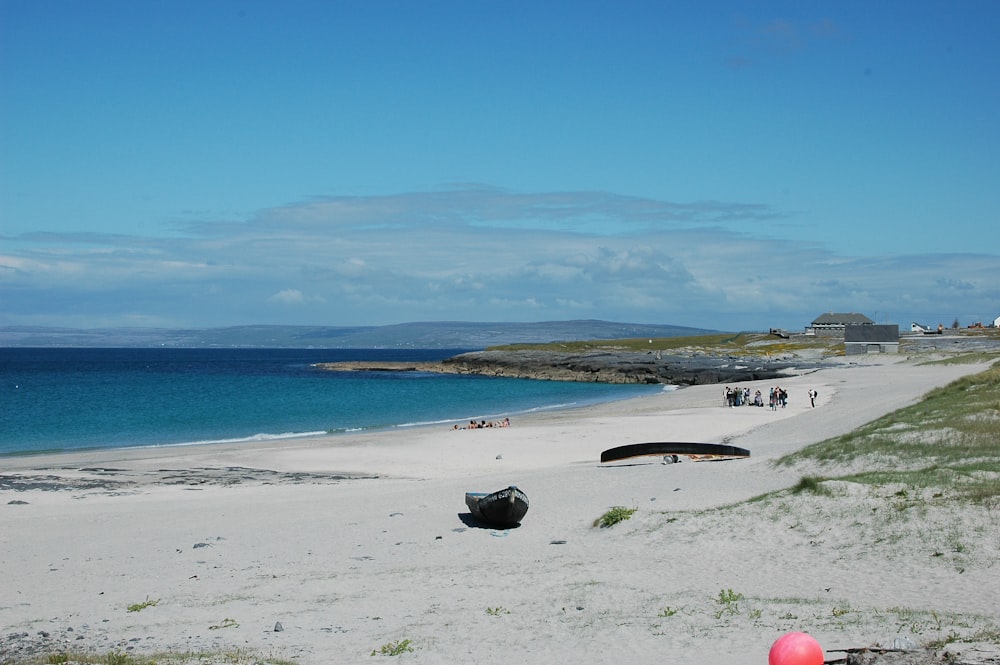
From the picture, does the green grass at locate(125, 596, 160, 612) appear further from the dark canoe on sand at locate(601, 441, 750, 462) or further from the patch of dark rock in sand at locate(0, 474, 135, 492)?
the dark canoe on sand at locate(601, 441, 750, 462)

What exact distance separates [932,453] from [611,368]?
258 feet

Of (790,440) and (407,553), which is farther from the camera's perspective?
(790,440)

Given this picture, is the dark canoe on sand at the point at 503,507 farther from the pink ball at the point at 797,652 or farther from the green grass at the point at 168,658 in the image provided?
the pink ball at the point at 797,652

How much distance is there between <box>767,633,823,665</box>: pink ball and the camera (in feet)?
21.4

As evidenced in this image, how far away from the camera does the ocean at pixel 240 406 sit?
4231 centimetres

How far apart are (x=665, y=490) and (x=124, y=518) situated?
35.9ft

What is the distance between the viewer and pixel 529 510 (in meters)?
17.0

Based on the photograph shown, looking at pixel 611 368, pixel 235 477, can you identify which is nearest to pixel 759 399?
pixel 235 477

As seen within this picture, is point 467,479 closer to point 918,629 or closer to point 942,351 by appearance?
point 918,629

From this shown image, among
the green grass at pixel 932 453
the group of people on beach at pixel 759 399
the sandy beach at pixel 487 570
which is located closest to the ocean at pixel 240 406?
the group of people on beach at pixel 759 399

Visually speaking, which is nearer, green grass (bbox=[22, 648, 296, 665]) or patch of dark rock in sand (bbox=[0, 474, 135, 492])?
green grass (bbox=[22, 648, 296, 665])

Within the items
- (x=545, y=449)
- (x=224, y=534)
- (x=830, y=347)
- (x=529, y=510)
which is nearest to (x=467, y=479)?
(x=529, y=510)

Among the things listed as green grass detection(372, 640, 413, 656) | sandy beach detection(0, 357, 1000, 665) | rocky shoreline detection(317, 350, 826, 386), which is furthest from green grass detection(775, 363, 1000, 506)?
rocky shoreline detection(317, 350, 826, 386)

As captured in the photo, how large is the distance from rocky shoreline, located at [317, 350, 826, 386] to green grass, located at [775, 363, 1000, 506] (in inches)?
2189
